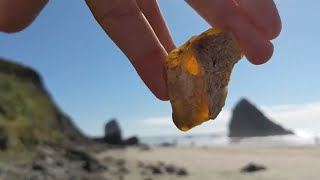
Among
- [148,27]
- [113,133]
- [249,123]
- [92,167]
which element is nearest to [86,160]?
[92,167]

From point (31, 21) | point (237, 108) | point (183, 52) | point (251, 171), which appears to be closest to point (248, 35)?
point (183, 52)

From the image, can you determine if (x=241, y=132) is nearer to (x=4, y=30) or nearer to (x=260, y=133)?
(x=260, y=133)

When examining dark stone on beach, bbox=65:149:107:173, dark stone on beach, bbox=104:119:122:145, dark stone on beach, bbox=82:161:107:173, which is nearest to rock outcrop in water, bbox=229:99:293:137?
dark stone on beach, bbox=104:119:122:145

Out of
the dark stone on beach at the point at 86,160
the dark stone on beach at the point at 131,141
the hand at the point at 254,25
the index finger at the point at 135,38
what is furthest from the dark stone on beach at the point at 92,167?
the dark stone on beach at the point at 131,141

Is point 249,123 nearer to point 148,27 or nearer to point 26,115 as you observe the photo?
point 26,115

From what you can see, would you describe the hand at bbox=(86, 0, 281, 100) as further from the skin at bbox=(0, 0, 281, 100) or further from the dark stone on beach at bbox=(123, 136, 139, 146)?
the dark stone on beach at bbox=(123, 136, 139, 146)

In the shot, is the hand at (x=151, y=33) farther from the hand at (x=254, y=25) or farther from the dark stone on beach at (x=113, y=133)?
the dark stone on beach at (x=113, y=133)
